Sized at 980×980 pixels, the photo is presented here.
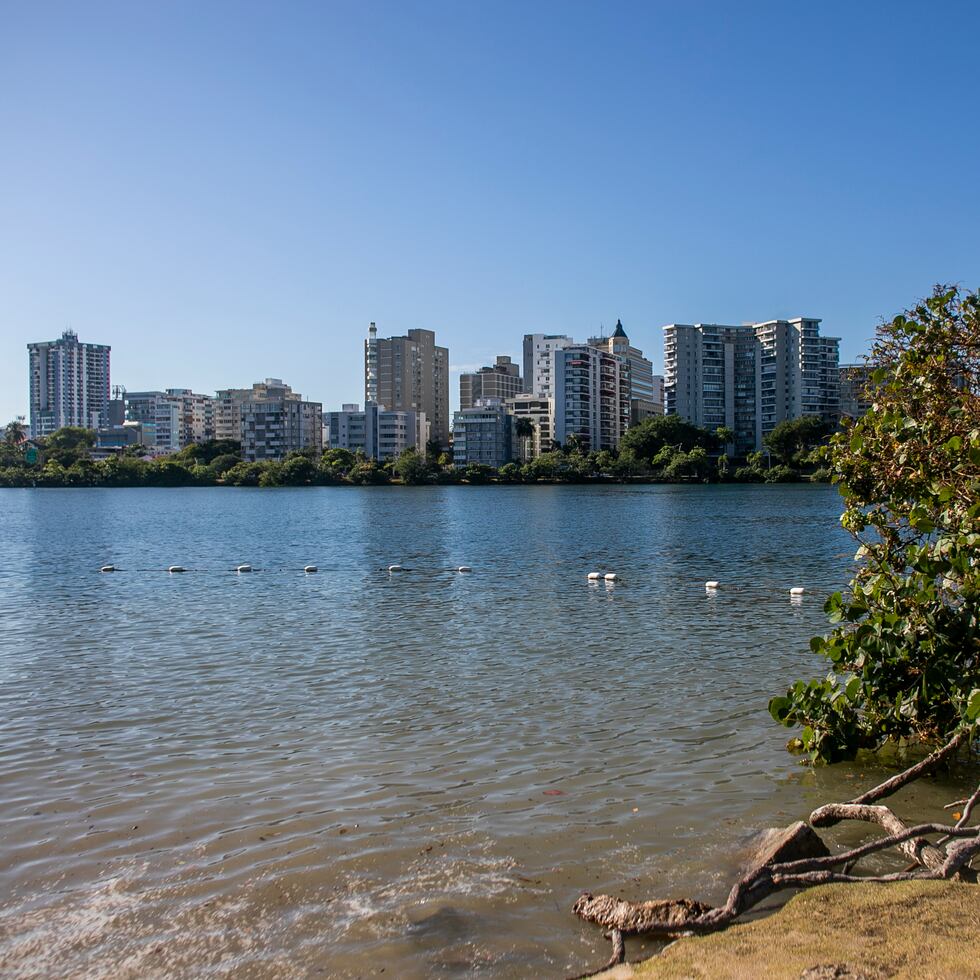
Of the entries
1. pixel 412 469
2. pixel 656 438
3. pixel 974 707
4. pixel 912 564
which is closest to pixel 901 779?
pixel 974 707

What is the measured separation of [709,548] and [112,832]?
132 feet

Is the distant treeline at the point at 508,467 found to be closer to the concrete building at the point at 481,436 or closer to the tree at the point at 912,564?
the concrete building at the point at 481,436

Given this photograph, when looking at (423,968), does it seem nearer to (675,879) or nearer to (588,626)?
(675,879)

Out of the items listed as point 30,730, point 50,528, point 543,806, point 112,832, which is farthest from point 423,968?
point 50,528

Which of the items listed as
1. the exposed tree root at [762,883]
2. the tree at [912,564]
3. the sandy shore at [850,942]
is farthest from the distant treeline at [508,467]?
the sandy shore at [850,942]

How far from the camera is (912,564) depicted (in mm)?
9812

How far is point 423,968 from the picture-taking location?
6.46 metres

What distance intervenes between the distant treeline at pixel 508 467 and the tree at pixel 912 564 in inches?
6080

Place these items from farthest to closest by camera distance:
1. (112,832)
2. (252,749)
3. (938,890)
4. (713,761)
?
(252,749) < (713,761) < (112,832) < (938,890)

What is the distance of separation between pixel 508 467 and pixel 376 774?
6739 inches

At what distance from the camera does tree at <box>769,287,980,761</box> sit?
31.4 ft

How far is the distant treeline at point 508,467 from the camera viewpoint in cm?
16562


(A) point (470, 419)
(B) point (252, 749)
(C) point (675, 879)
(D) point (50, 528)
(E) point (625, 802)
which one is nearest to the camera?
(C) point (675, 879)

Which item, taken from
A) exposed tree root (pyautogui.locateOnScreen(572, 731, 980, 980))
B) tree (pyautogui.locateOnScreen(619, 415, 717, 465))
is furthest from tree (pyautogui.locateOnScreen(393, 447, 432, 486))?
exposed tree root (pyautogui.locateOnScreen(572, 731, 980, 980))
